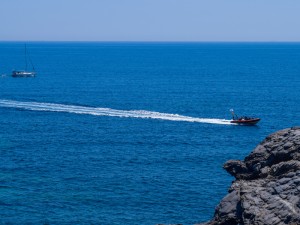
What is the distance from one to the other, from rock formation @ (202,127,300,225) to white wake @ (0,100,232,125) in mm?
84929

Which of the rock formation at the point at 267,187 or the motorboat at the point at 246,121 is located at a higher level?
the rock formation at the point at 267,187

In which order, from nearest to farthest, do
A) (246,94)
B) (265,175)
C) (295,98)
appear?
1. (265,175)
2. (295,98)
3. (246,94)

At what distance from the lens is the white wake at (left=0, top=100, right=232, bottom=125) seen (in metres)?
146

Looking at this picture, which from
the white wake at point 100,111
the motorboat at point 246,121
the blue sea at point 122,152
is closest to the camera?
the blue sea at point 122,152

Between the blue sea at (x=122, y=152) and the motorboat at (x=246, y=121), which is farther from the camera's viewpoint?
the motorboat at (x=246, y=121)

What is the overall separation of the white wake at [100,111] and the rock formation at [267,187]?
84.9m

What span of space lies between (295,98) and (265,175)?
131 meters

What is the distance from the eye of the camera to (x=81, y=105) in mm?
166750

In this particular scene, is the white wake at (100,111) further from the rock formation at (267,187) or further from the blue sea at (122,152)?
the rock formation at (267,187)

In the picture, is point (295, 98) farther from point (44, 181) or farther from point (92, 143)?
point (44, 181)

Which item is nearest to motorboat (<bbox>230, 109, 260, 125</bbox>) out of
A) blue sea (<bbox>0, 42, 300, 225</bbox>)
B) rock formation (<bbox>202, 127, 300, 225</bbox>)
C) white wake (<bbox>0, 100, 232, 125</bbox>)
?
blue sea (<bbox>0, 42, 300, 225</bbox>)

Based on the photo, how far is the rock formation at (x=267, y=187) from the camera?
5025 centimetres

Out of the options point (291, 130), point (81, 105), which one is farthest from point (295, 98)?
point (291, 130)

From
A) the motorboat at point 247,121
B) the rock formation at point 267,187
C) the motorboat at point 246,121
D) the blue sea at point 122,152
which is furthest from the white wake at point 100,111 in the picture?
the rock formation at point 267,187
